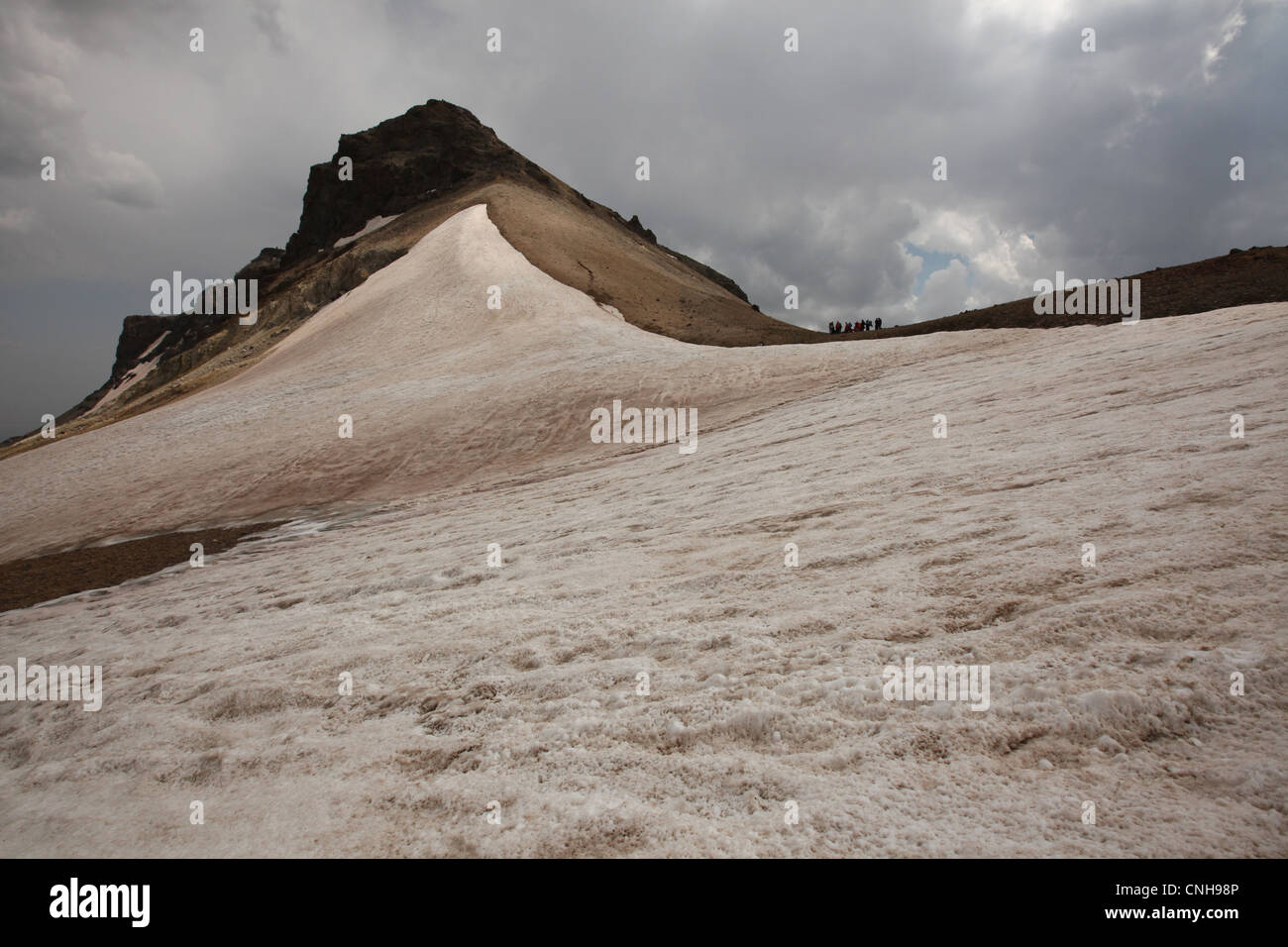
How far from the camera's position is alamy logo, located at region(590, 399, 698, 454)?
16.9 meters

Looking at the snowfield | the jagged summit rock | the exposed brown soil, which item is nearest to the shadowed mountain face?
the jagged summit rock

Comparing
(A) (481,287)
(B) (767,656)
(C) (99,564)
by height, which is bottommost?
(C) (99,564)

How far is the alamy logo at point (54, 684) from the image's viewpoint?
6.61 metres

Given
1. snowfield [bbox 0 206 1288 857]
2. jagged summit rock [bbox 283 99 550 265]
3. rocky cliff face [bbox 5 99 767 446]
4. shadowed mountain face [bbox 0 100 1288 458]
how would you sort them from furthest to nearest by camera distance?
jagged summit rock [bbox 283 99 550 265], rocky cliff face [bbox 5 99 767 446], shadowed mountain face [bbox 0 100 1288 458], snowfield [bbox 0 206 1288 857]

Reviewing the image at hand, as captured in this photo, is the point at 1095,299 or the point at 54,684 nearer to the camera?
the point at 54,684

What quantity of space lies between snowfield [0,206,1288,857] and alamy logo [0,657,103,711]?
20 cm

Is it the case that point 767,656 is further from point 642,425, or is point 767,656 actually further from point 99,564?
point 99,564
